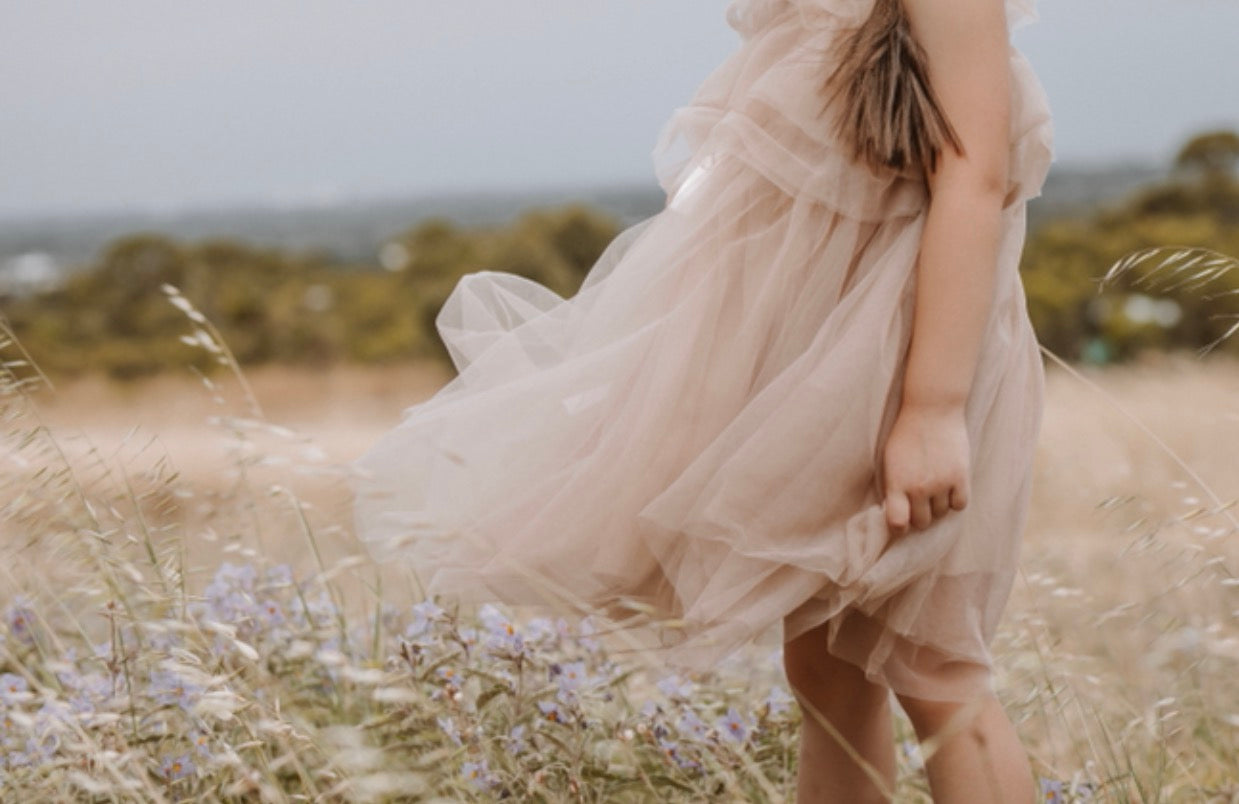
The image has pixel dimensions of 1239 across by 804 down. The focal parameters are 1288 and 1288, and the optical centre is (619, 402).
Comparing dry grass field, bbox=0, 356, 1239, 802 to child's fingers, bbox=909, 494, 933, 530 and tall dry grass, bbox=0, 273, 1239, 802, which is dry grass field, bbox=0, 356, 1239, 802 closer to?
tall dry grass, bbox=0, 273, 1239, 802

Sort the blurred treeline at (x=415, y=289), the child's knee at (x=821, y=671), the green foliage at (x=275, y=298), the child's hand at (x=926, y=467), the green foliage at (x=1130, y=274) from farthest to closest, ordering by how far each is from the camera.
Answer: the green foliage at (x=275, y=298) → the blurred treeline at (x=415, y=289) → the green foliage at (x=1130, y=274) → the child's knee at (x=821, y=671) → the child's hand at (x=926, y=467)

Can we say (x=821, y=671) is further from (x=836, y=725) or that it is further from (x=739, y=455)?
(x=739, y=455)

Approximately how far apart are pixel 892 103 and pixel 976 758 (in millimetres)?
705

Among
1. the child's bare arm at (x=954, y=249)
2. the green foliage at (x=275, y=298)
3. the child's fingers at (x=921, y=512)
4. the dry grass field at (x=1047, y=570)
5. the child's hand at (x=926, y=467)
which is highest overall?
the child's bare arm at (x=954, y=249)

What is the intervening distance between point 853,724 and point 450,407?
643 mm

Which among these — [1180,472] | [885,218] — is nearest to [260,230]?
[1180,472]

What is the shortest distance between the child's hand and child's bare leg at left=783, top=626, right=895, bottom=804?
0.31m

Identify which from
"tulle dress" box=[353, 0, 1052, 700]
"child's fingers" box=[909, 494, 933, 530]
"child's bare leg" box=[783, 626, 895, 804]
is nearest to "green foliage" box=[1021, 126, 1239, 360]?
"child's bare leg" box=[783, 626, 895, 804]

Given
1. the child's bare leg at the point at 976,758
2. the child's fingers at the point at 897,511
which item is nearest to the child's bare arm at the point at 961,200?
the child's fingers at the point at 897,511

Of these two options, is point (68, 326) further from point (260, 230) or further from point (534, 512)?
point (260, 230)

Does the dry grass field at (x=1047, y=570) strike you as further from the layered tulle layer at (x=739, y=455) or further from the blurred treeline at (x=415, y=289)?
the blurred treeline at (x=415, y=289)

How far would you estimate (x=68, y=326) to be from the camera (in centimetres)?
1496

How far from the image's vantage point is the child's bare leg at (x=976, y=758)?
1.37 meters

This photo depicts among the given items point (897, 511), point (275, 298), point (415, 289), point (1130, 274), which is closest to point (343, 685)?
point (897, 511)
